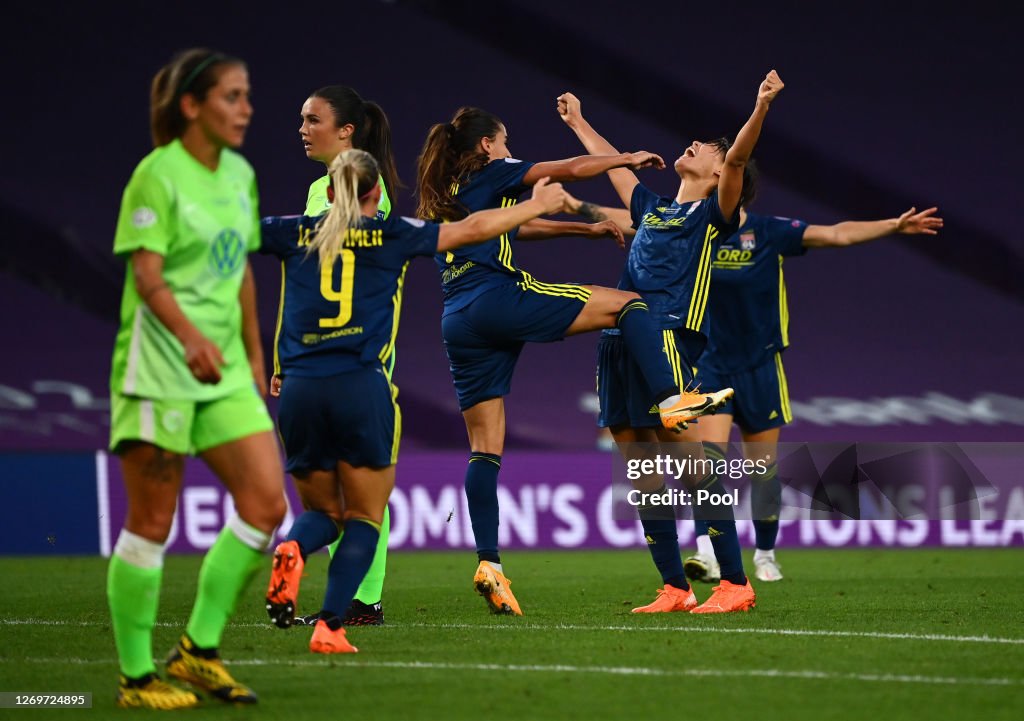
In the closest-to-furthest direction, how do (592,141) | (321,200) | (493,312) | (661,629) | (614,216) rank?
1. (661,629)
2. (321,200)
3. (493,312)
4. (592,141)
5. (614,216)

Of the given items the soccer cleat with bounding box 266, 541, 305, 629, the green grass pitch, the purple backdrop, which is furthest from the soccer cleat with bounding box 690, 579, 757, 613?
the purple backdrop

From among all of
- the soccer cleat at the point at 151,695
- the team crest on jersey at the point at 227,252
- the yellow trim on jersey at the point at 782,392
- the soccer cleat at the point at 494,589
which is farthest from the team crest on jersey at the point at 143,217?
the yellow trim on jersey at the point at 782,392

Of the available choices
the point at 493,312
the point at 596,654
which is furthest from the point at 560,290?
the point at 596,654

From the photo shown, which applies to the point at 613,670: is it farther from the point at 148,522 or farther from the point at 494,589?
the point at 494,589

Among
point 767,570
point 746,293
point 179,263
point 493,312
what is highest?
point 746,293

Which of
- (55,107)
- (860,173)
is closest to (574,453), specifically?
(860,173)

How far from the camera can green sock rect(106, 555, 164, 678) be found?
444 centimetres

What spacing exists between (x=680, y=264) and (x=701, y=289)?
0.64 ft

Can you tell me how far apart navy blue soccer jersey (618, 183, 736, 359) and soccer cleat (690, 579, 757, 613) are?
1196 millimetres

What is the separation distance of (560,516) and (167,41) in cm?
682

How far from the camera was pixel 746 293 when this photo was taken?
9195mm

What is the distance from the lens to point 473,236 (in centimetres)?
530

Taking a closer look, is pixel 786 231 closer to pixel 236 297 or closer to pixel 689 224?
pixel 689 224

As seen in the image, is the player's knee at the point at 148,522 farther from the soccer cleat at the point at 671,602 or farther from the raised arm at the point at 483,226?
the soccer cleat at the point at 671,602
